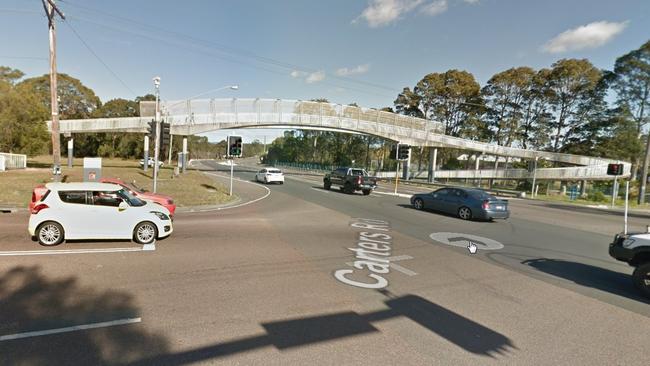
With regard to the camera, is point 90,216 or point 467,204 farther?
point 467,204

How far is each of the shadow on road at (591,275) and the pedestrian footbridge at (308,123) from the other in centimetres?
3101

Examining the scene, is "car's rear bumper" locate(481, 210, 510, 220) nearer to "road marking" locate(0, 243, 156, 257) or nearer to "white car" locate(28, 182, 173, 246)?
"white car" locate(28, 182, 173, 246)

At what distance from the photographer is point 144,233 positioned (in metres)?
7.49

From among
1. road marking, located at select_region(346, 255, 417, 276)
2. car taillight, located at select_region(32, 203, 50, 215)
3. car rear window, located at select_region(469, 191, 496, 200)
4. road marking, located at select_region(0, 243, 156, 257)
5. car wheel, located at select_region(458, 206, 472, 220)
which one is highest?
car rear window, located at select_region(469, 191, 496, 200)

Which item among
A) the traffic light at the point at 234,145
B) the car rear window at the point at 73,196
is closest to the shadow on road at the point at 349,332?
the car rear window at the point at 73,196

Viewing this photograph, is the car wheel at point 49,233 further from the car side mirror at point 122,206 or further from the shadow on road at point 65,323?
the shadow on road at point 65,323

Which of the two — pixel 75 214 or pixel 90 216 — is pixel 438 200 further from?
pixel 75 214

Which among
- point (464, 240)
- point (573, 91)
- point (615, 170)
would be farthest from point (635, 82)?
point (464, 240)

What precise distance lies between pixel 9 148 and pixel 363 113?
129 feet

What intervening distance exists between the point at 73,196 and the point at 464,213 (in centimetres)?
1368

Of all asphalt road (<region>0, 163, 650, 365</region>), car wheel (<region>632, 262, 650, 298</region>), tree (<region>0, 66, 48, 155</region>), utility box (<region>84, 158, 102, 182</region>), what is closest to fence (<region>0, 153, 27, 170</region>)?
tree (<region>0, 66, 48, 155</region>)

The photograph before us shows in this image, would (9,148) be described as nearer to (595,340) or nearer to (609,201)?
(595,340)

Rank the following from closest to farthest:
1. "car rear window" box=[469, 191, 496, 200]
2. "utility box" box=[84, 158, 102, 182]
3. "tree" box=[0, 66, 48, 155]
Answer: "car rear window" box=[469, 191, 496, 200] → "utility box" box=[84, 158, 102, 182] → "tree" box=[0, 66, 48, 155]

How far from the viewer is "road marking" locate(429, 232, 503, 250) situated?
28.3 ft
